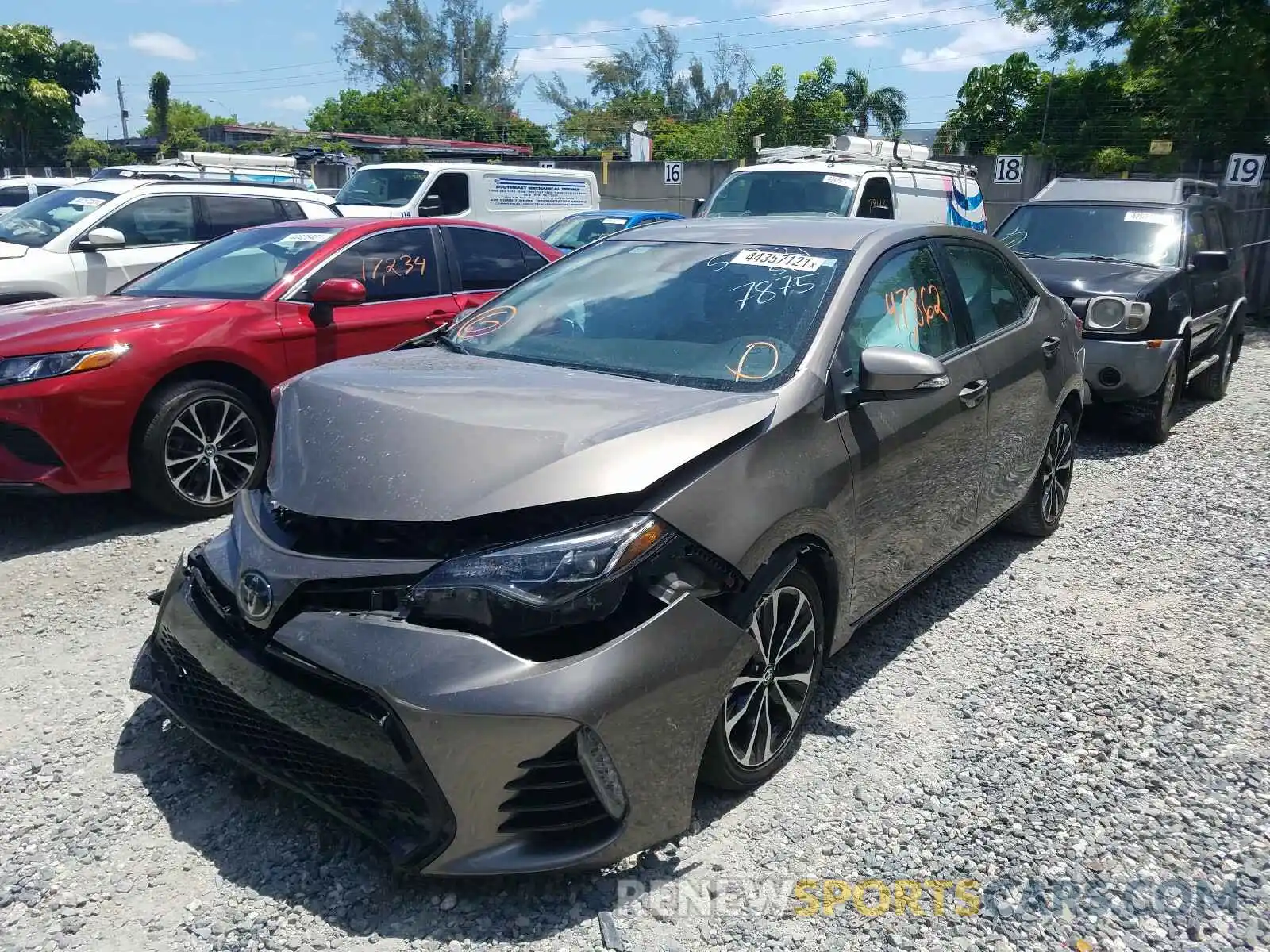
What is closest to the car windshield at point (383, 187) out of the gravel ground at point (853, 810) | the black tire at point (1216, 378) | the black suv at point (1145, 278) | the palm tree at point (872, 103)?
the black suv at point (1145, 278)

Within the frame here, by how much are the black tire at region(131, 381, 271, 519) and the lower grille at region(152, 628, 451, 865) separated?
2.33 meters

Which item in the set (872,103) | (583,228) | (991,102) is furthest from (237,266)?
(872,103)

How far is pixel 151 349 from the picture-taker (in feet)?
16.7

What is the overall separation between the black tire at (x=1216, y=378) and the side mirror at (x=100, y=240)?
31.2 ft

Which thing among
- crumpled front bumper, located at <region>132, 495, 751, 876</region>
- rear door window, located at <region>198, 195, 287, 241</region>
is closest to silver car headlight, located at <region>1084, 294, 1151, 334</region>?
crumpled front bumper, located at <region>132, 495, 751, 876</region>

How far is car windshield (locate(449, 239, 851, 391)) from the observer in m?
3.31

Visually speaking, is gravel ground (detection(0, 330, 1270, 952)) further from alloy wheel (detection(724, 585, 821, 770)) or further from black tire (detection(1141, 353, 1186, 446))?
black tire (detection(1141, 353, 1186, 446))

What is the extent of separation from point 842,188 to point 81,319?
7714mm

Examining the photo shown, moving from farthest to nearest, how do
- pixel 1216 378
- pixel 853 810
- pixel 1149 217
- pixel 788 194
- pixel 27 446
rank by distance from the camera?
pixel 788 194, pixel 1216 378, pixel 1149 217, pixel 27 446, pixel 853 810

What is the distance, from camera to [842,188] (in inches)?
416

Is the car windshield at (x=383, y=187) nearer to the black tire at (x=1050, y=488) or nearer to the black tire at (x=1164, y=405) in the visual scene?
the black tire at (x=1164, y=405)

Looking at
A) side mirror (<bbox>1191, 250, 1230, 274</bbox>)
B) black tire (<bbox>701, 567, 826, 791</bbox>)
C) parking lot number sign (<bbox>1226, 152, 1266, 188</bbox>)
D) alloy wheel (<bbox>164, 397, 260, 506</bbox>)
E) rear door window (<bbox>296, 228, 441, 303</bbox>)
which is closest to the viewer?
black tire (<bbox>701, 567, 826, 791</bbox>)

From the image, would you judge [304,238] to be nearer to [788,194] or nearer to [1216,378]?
[788,194]

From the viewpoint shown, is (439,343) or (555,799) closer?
(555,799)
